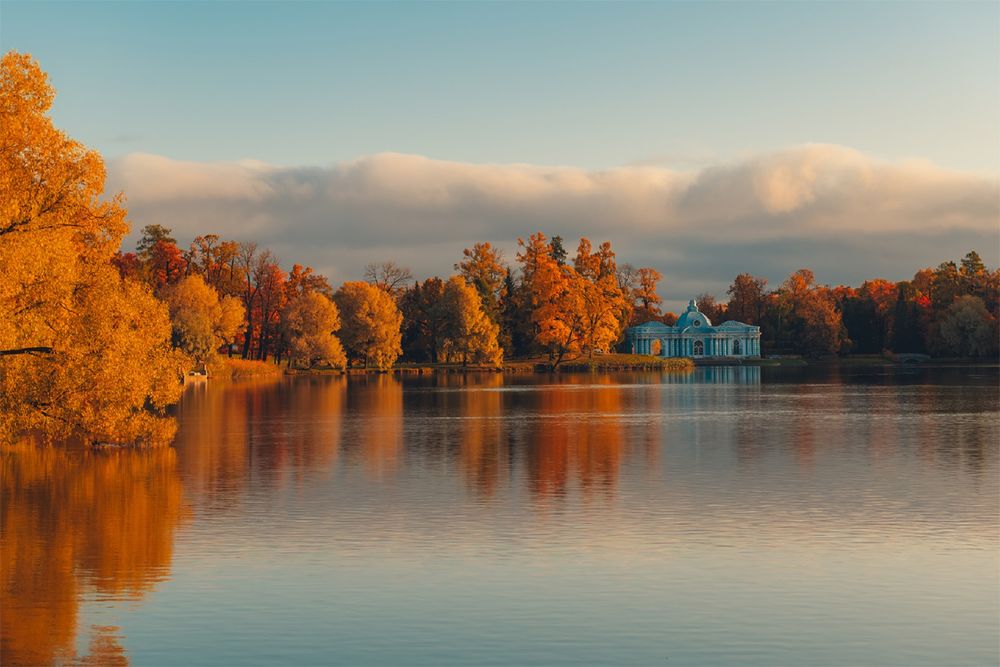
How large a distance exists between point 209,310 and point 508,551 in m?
96.5

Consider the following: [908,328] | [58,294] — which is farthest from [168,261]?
[908,328]

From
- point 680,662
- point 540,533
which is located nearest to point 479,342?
point 540,533

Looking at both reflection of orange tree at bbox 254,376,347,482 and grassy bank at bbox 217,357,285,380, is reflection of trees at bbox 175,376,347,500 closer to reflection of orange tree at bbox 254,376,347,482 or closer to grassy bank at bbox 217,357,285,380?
reflection of orange tree at bbox 254,376,347,482

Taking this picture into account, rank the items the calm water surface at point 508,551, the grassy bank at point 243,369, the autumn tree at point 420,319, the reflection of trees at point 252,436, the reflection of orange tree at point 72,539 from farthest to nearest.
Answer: the autumn tree at point 420,319, the grassy bank at point 243,369, the reflection of trees at point 252,436, the reflection of orange tree at point 72,539, the calm water surface at point 508,551

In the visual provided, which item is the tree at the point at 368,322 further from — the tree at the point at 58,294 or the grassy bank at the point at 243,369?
the tree at the point at 58,294

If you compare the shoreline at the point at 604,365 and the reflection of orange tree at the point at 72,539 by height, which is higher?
the shoreline at the point at 604,365

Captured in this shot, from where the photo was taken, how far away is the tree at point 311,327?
128 m

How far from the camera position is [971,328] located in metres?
174

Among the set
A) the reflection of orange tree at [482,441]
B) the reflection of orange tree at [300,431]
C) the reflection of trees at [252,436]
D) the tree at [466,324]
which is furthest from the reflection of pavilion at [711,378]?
the reflection of trees at [252,436]

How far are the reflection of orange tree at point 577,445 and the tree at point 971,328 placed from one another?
11352cm

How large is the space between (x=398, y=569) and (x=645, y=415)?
43252 millimetres

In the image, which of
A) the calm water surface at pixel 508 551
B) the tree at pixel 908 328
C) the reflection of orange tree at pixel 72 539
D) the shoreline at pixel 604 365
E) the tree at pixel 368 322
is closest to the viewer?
the calm water surface at pixel 508 551

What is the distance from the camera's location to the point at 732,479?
1332 inches

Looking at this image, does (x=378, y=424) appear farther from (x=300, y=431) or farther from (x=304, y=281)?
(x=304, y=281)
